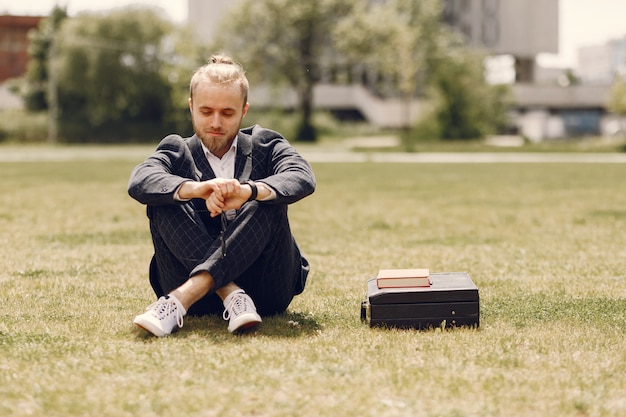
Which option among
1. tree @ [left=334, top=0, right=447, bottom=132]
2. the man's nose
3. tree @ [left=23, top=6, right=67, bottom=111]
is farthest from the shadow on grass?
tree @ [left=23, top=6, right=67, bottom=111]

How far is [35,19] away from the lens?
3462 inches

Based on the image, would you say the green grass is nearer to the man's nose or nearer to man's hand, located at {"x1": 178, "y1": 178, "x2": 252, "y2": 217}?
man's hand, located at {"x1": 178, "y1": 178, "x2": 252, "y2": 217}

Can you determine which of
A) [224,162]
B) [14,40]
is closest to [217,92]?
[224,162]

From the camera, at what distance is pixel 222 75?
4543mm

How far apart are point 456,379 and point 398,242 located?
528 cm

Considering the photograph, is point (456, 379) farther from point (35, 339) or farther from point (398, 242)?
point (398, 242)

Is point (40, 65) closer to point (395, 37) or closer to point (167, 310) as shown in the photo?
point (395, 37)

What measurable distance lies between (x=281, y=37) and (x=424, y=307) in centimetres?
5499

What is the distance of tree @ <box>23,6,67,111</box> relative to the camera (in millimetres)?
66938

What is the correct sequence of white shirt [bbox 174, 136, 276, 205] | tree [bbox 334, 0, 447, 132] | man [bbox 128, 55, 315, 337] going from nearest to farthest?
man [bbox 128, 55, 315, 337] → white shirt [bbox 174, 136, 276, 205] → tree [bbox 334, 0, 447, 132]

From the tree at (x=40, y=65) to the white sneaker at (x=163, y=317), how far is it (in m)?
65.6

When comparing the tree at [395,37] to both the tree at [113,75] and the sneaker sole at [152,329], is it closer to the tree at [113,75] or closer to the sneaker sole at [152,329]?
the tree at [113,75]

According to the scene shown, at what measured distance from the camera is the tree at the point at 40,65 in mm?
66938

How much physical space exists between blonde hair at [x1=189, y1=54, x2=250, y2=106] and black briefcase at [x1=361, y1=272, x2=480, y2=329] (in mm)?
1287
